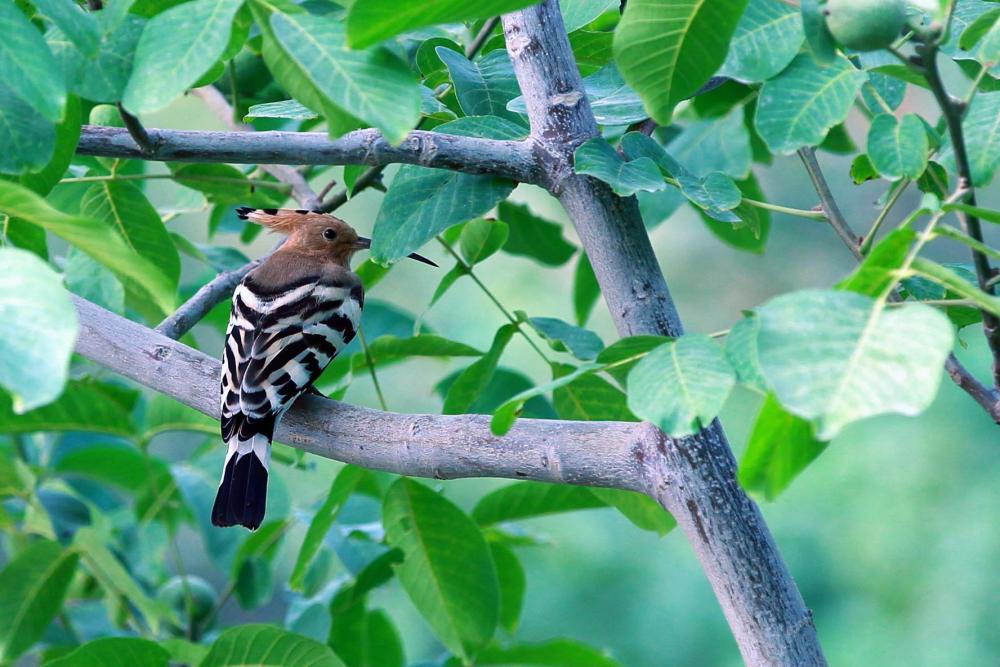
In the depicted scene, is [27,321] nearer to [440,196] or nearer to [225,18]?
[225,18]

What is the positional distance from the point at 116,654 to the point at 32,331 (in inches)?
31.0

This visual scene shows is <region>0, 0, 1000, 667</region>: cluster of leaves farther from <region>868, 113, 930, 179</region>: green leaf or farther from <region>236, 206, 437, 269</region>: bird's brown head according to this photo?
<region>236, 206, 437, 269</region>: bird's brown head

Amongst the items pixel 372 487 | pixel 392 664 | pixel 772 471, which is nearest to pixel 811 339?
pixel 772 471

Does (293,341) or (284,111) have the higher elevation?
(284,111)

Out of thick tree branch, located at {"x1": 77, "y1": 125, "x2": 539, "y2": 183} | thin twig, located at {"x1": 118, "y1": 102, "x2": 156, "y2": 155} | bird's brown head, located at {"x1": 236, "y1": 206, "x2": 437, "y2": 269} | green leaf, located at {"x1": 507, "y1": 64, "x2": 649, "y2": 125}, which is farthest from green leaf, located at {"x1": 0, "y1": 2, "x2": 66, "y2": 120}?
bird's brown head, located at {"x1": 236, "y1": 206, "x2": 437, "y2": 269}

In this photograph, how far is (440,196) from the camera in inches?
51.3

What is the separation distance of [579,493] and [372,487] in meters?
0.36

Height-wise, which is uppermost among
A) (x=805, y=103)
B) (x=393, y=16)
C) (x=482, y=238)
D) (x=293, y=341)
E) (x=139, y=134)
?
(x=393, y=16)

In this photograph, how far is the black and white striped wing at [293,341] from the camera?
5.44ft

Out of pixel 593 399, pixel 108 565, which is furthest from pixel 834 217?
pixel 108 565

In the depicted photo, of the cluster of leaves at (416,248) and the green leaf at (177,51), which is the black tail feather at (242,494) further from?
the green leaf at (177,51)

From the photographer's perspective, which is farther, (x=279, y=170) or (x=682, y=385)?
(x=279, y=170)

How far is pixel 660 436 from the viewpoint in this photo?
1.11 m

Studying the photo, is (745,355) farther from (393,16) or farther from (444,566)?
(444,566)
